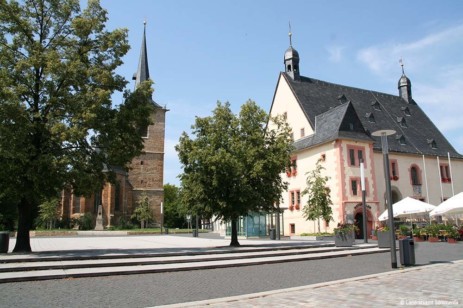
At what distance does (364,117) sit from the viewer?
146 feet

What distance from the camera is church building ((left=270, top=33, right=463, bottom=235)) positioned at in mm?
36562

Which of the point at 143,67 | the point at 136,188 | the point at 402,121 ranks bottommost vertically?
the point at 136,188

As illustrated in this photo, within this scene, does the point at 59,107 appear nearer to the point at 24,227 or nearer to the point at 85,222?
the point at 24,227

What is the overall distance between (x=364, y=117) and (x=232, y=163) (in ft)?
95.4

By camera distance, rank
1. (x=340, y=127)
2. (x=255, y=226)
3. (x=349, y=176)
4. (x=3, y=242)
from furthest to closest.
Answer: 1. (x=340, y=127)
2. (x=349, y=176)
3. (x=255, y=226)
4. (x=3, y=242)

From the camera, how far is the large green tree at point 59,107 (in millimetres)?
16203

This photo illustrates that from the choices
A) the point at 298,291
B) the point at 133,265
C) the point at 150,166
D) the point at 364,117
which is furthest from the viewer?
the point at 150,166

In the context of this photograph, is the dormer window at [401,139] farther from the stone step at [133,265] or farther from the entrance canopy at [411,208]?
the stone step at [133,265]

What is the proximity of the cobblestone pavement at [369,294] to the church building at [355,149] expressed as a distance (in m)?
21.9

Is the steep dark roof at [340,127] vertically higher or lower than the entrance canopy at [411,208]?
higher

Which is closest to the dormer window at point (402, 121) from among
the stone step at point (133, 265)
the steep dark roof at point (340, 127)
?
the steep dark roof at point (340, 127)

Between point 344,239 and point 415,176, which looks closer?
point 344,239

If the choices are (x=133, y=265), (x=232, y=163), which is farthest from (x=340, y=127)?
(x=133, y=265)

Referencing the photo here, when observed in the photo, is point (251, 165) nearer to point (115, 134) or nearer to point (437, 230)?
point (115, 134)
